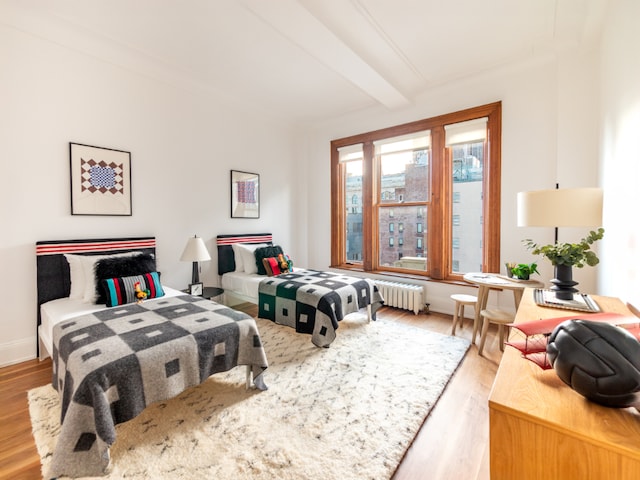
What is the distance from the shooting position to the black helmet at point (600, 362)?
71cm

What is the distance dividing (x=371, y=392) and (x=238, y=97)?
382 centimetres

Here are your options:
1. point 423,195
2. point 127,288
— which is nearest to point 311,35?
point 423,195

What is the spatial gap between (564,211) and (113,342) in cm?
272

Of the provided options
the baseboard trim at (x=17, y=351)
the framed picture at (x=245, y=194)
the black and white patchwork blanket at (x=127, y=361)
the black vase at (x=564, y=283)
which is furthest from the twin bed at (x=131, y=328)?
the black vase at (x=564, y=283)

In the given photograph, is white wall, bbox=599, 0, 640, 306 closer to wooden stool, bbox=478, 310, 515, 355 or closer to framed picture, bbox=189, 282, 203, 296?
wooden stool, bbox=478, 310, 515, 355

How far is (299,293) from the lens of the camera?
292cm

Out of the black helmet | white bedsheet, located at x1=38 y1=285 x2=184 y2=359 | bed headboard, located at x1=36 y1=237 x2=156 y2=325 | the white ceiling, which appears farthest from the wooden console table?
bed headboard, located at x1=36 y1=237 x2=156 y2=325

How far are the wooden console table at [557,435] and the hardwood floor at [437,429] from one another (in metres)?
0.86

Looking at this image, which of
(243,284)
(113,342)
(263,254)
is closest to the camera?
(113,342)

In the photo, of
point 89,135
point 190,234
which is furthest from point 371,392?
point 89,135

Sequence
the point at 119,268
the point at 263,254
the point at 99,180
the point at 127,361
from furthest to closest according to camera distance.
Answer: the point at 263,254
the point at 99,180
the point at 119,268
the point at 127,361

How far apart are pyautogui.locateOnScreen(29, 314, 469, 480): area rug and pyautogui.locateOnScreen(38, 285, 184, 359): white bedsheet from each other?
1.36ft

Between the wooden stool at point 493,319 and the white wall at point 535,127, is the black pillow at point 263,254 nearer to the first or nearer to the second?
the white wall at point 535,127

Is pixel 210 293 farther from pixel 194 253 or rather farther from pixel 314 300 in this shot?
pixel 314 300
